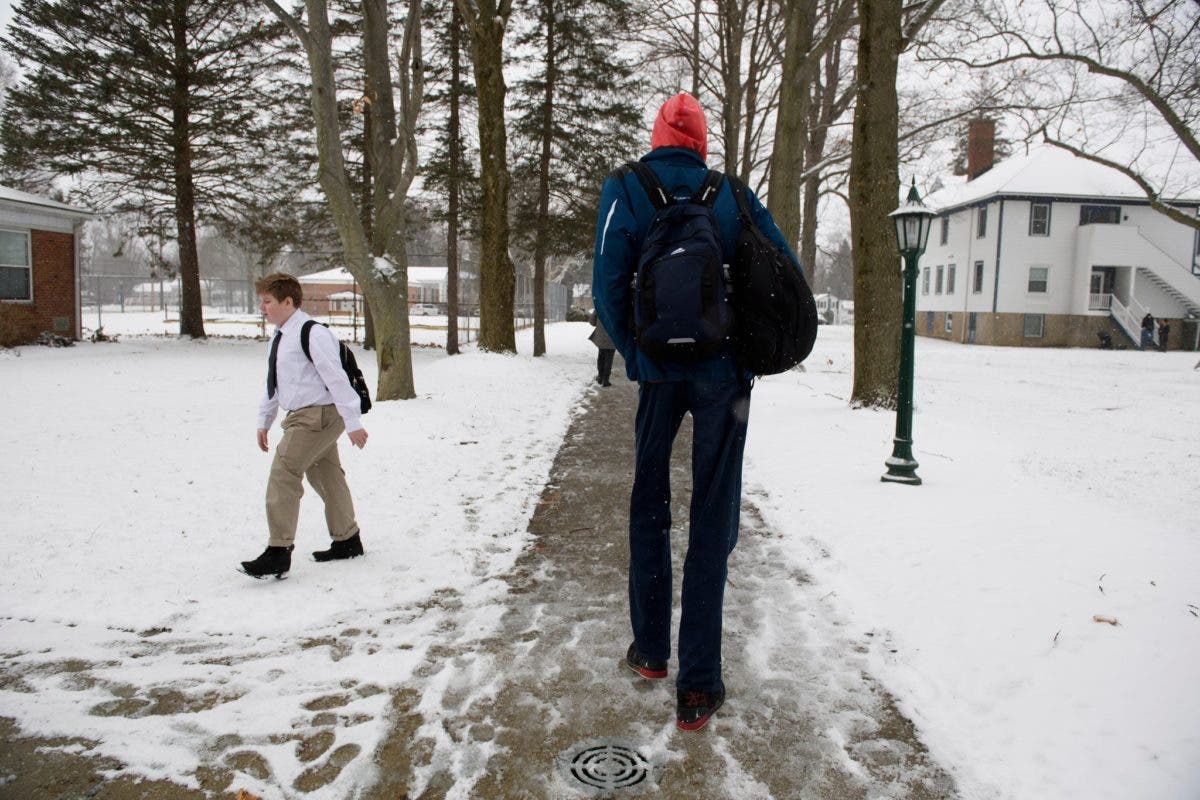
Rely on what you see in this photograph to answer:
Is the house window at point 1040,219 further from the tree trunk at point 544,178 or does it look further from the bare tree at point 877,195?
the bare tree at point 877,195

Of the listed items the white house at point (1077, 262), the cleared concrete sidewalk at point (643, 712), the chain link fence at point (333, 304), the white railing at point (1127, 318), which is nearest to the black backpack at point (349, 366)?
the cleared concrete sidewalk at point (643, 712)

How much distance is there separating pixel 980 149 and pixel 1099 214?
25.3 feet

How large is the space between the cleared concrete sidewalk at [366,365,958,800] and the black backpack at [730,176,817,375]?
4.71ft

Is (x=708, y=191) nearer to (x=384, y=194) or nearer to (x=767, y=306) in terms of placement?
(x=767, y=306)

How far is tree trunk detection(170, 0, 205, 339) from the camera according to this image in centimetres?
1998

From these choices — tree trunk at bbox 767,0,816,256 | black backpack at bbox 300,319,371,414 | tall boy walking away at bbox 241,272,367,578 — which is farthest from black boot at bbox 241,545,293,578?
tree trunk at bbox 767,0,816,256

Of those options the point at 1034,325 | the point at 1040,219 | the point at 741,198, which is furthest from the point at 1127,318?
the point at 741,198

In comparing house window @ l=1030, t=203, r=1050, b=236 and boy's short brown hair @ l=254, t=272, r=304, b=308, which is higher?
house window @ l=1030, t=203, r=1050, b=236

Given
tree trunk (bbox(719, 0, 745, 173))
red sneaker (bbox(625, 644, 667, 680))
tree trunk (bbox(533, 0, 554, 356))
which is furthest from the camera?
tree trunk (bbox(533, 0, 554, 356))

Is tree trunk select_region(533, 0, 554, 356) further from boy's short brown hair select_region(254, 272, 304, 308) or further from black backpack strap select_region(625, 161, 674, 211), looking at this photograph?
black backpack strap select_region(625, 161, 674, 211)

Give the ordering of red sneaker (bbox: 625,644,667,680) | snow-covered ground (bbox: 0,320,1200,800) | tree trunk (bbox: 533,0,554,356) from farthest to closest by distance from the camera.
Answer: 1. tree trunk (bbox: 533,0,554,356)
2. red sneaker (bbox: 625,644,667,680)
3. snow-covered ground (bbox: 0,320,1200,800)

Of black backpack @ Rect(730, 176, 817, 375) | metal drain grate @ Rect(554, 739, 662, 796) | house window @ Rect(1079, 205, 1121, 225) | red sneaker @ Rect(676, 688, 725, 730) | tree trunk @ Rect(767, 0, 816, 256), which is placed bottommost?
metal drain grate @ Rect(554, 739, 662, 796)

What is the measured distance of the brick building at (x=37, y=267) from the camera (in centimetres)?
1845

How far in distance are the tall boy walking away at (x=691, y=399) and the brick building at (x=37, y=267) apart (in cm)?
2057
